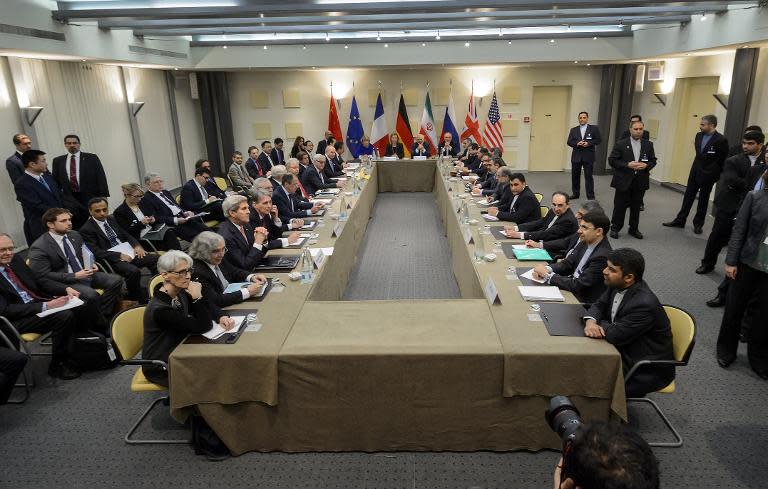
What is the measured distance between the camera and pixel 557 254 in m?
4.30

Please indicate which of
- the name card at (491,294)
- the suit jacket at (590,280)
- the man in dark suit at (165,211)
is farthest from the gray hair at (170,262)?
the man in dark suit at (165,211)

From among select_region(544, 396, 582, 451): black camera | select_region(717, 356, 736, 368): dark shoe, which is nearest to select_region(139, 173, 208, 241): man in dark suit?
select_region(544, 396, 582, 451): black camera

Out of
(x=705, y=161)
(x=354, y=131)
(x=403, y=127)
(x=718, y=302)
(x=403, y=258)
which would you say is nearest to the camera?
(x=718, y=302)

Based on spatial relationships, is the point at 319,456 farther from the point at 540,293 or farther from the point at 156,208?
the point at 156,208

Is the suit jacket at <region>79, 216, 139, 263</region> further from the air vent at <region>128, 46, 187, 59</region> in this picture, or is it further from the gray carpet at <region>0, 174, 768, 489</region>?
the air vent at <region>128, 46, 187, 59</region>

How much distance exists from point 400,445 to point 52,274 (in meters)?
3.11

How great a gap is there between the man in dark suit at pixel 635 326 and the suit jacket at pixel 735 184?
312 centimetres

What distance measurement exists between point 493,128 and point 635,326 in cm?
962

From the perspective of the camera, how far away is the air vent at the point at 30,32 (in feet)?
17.7

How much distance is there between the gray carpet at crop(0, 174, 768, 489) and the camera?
104 inches

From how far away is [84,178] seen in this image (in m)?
6.40

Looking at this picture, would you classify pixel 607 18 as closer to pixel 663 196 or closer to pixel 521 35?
pixel 521 35

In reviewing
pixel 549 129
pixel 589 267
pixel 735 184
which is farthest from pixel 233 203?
pixel 549 129

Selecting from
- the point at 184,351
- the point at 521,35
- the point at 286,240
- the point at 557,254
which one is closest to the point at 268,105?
the point at 521,35
